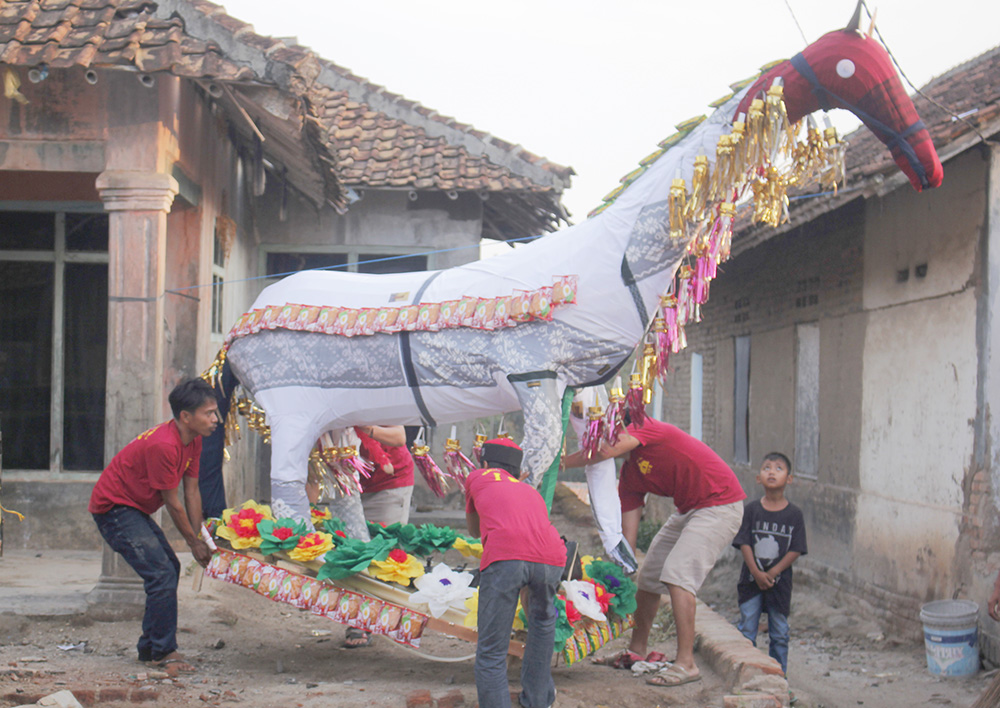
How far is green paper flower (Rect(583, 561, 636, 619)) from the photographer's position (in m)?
4.77

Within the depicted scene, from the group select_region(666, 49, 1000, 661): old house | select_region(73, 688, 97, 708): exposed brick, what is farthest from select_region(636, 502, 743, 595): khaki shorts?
select_region(73, 688, 97, 708): exposed brick

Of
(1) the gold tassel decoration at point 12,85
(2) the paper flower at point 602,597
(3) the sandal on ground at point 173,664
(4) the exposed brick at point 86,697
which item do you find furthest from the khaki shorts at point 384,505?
(1) the gold tassel decoration at point 12,85

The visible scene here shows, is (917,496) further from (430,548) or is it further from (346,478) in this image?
(346,478)

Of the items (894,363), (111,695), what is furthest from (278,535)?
(894,363)

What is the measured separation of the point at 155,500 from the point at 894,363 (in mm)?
5153

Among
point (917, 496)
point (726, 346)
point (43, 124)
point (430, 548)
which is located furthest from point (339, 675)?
point (726, 346)

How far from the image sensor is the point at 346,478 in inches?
208

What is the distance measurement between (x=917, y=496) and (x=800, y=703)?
242 centimetres

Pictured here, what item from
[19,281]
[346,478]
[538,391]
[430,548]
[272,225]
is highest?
[272,225]

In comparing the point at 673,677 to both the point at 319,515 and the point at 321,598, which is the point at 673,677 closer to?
the point at 321,598

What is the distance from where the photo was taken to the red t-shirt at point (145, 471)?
4613mm

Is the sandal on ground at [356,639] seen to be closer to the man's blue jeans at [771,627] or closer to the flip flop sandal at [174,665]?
the flip flop sandal at [174,665]

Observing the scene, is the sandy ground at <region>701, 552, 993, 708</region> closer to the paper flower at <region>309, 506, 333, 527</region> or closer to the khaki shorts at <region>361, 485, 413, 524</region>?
the khaki shorts at <region>361, 485, 413, 524</region>

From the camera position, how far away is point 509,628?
3.93 metres
